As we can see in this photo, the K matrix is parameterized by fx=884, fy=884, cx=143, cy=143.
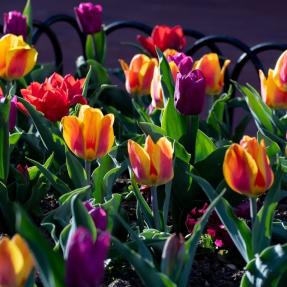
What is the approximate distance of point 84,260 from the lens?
2.97 ft

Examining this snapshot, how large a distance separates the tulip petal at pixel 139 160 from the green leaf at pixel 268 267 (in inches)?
8.9

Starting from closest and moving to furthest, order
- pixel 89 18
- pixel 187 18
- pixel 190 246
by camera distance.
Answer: pixel 190 246 < pixel 89 18 < pixel 187 18

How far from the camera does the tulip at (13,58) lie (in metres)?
1.87

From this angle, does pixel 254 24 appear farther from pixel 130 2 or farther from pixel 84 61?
pixel 84 61

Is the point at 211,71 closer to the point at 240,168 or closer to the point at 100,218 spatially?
the point at 240,168

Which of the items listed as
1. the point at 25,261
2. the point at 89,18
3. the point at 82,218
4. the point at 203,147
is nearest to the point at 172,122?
the point at 203,147

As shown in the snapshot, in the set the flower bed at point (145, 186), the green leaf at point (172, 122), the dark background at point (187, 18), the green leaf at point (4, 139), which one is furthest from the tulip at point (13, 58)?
the dark background at point (187, 18)

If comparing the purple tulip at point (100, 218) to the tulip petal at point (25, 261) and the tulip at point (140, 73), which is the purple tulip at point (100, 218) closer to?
the tulip petal at point (25, 261)

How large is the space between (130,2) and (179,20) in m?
1.04

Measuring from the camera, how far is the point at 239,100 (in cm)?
238

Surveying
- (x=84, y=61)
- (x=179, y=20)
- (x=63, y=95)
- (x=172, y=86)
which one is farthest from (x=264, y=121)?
(x=179, y=20)

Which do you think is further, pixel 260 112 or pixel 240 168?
pixel 260 112

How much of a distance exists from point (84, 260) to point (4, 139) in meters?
0.75

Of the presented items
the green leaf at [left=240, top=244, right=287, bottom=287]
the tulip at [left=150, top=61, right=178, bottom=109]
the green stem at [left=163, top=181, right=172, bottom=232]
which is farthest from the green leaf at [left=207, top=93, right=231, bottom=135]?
the green leaf at [left=240, top=244, right=287, bottom=287]
